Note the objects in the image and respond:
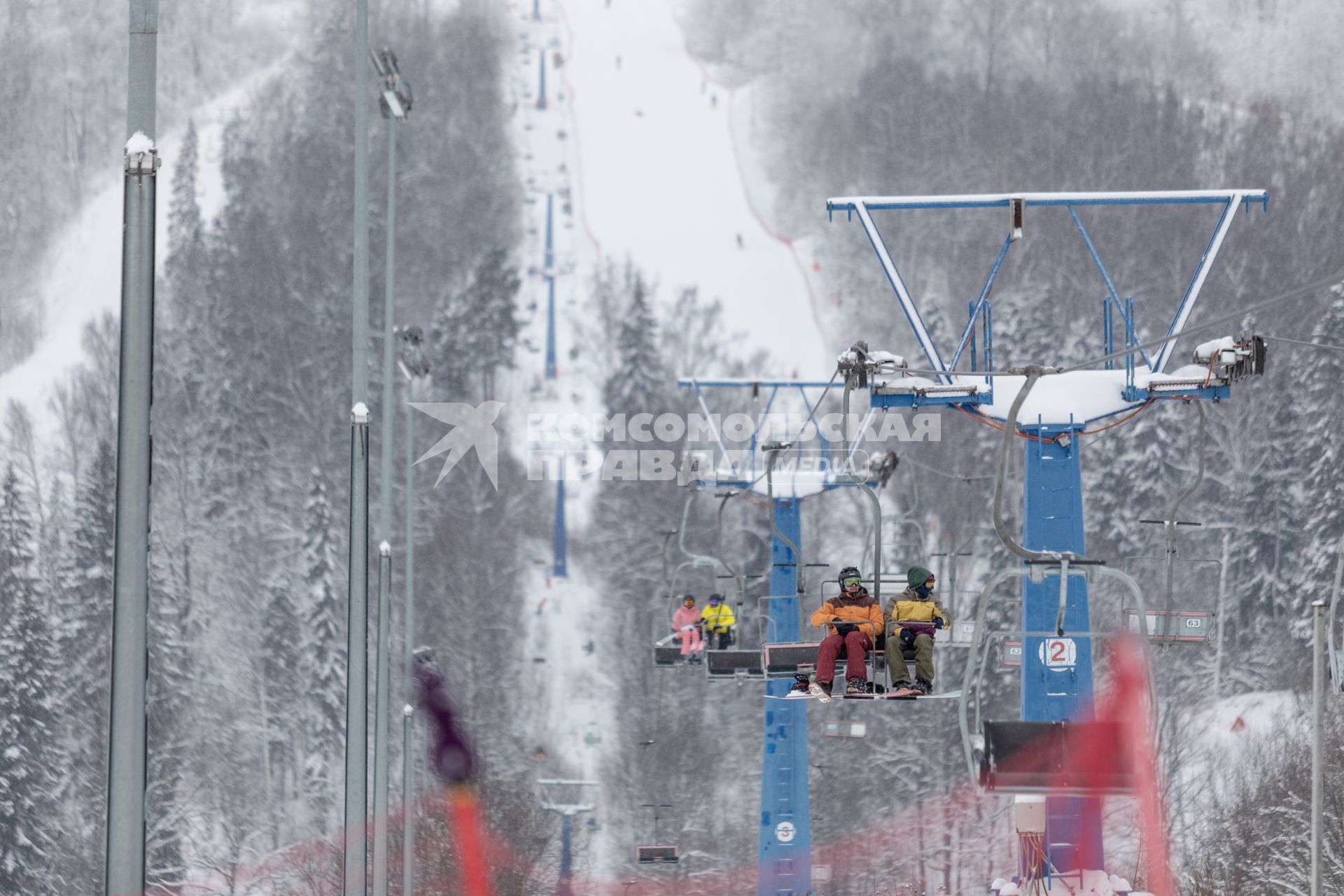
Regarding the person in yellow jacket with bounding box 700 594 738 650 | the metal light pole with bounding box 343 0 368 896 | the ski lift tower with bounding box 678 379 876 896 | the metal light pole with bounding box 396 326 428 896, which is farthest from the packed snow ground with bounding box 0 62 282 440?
the metal light pole with bounding box 343 0 368 896

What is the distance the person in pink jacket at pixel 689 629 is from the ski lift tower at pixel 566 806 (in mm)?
24253

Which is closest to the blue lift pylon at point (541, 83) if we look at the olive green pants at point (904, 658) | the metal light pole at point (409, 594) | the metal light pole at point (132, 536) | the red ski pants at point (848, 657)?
the metal light pole at point (409, 594)

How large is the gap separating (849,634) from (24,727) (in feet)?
156

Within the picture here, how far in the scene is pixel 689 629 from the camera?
2927cm

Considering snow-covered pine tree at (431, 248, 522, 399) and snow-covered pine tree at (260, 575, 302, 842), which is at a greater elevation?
snow-covered pine tree at (431, 248, 522, 399)

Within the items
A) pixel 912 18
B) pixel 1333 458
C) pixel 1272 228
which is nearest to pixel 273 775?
pixel 1333 458

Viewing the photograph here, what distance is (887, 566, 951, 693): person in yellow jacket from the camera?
17000mm

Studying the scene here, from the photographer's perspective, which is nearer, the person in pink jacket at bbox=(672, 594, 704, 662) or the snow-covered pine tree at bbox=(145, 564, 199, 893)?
the person in pink jacket at bbox=(672, 594, 704, 662)

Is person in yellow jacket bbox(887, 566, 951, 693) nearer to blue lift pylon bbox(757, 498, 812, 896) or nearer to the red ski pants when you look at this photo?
the red ski pants

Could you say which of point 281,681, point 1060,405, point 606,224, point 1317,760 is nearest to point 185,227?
point 606,224

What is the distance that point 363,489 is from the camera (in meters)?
17.5

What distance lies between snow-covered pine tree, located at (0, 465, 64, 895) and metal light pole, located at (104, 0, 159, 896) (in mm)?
47277

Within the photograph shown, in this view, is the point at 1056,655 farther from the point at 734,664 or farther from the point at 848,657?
the point at 734,664

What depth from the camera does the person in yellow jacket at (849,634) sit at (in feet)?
56.5
